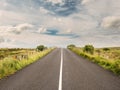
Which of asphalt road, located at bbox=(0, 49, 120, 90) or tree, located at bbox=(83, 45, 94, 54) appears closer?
Answer: asphalt road, located at bbox=(0, 49, 120, 90)

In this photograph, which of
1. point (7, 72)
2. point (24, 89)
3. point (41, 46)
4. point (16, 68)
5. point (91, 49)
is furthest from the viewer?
point (41, 46)

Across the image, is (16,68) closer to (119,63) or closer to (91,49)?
(119,63)

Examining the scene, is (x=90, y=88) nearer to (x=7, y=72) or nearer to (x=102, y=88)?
(x=102, y=88)

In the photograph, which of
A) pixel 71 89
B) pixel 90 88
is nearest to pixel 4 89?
pixel 71 89

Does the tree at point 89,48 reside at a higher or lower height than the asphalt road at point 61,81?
higher

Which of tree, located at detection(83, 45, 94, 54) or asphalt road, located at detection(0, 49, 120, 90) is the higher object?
tree, located at detection(83, 45, 94, 54)

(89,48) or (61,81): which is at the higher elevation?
(89,48)

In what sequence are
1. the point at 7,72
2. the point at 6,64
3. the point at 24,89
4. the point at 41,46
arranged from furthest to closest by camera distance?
the point at 41,46, the point at 6,64, the point at 7,72, the point at 24,89

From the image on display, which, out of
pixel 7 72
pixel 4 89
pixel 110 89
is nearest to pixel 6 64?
pixel 7 72

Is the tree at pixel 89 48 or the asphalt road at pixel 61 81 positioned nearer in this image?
the asphalt road at pixel 61 81

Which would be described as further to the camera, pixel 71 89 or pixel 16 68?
pixel 16 68

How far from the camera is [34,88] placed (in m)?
9.12

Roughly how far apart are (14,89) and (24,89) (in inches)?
18.1

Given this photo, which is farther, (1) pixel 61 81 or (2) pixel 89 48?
(2) pixel 89 48
